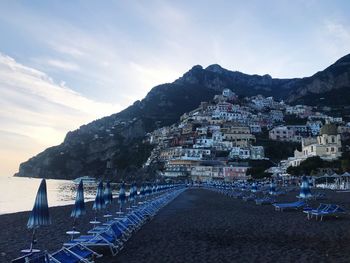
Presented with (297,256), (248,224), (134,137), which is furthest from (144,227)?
(134,137)

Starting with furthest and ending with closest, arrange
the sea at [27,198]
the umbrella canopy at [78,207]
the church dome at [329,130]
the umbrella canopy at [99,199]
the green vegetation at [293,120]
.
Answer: the green vegetation at [293,120] < the church dome at [329,130] < the sea at [27,198] < the umbrella canopy at [99,199] < the umbrella canopy at [78,207]

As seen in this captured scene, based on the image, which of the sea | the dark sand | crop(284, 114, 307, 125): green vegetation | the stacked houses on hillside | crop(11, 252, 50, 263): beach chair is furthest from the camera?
crop(284, 114, 307, 125): green vegetation

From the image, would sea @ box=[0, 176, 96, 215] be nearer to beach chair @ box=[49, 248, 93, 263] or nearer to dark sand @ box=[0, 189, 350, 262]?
dark sand @ box=[0, 189, 350, 262]

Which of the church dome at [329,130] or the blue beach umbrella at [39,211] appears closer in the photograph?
the blue beach umbrella at [39,211]

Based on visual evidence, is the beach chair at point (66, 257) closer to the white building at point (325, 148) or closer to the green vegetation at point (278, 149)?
the white building at point (325, 148)

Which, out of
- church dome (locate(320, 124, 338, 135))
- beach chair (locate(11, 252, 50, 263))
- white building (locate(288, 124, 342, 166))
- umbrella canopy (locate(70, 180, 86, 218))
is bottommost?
beach chair (locate(11, 252, 50, 263))

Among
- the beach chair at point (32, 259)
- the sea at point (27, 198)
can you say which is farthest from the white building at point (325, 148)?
the beach chair at point (32, 259)

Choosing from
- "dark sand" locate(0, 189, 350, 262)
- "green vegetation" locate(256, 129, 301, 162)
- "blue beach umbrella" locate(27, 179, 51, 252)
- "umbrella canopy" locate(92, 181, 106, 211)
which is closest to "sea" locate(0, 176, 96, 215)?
"dark sand" locate(0, 189, 350, 262)

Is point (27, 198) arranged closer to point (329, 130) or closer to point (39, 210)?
point (39, 210)

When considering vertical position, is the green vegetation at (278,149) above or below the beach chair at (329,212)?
above

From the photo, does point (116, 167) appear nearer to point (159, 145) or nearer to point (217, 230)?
point (159, 145)

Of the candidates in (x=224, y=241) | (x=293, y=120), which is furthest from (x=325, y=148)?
(x=224, y=241)

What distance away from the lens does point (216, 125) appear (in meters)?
163

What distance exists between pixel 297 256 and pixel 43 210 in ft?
22.7
